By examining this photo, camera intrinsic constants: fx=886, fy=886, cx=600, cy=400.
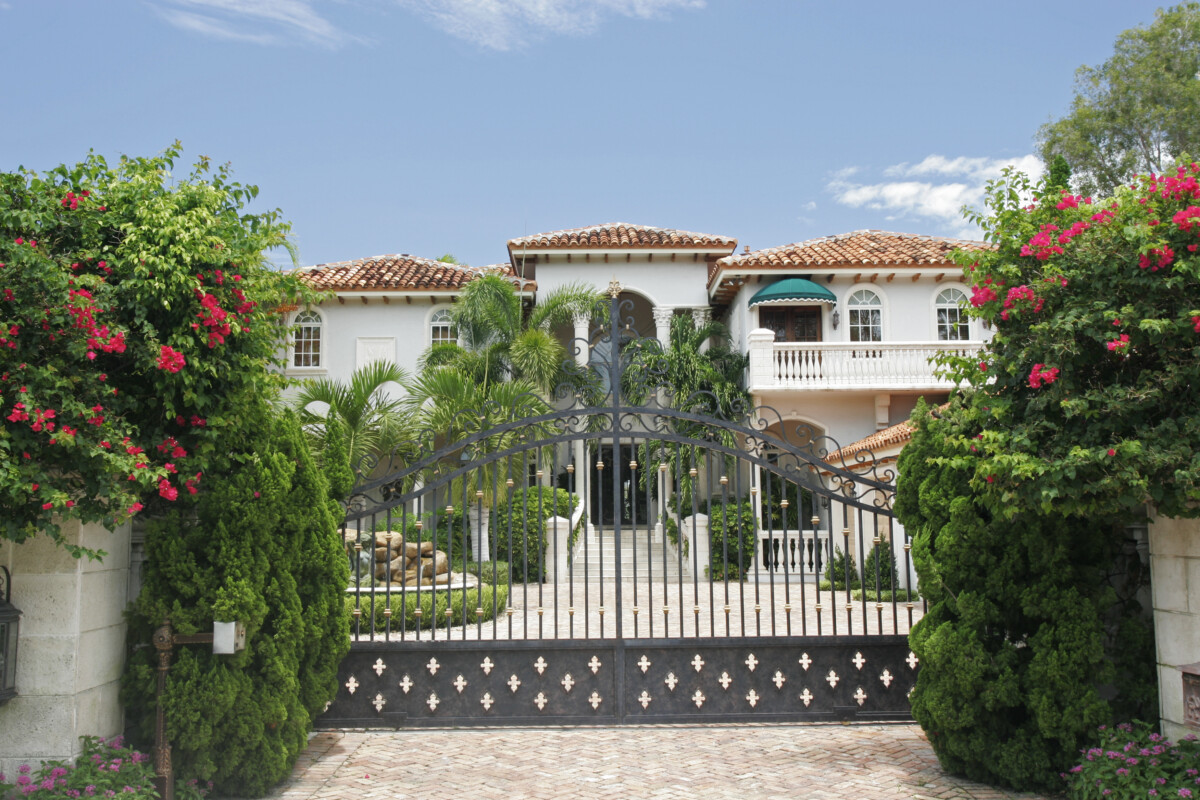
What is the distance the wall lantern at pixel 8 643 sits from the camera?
5094 millimetres

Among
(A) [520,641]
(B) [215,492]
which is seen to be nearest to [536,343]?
(A) [520,641]

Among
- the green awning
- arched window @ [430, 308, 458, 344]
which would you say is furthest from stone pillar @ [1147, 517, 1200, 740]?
arched window @ [430, 308, 458, 344]

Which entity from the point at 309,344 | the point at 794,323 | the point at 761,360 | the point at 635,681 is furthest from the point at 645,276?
the point at 635,681

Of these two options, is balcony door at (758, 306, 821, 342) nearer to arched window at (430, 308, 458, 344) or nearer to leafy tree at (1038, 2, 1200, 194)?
arched window at (430, 308, 458, 344)

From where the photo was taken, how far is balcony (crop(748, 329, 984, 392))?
20578 millimetres

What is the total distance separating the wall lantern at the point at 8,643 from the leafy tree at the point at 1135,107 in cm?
2850

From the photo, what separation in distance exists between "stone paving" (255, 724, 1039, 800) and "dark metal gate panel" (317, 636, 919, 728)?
16cm

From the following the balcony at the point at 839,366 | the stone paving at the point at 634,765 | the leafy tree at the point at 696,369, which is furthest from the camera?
the balcony at the point at 839,366

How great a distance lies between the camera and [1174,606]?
5.47 meters

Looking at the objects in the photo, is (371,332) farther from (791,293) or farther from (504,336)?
(791,293)

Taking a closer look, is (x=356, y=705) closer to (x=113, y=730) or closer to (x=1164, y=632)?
(x=113, y=730)

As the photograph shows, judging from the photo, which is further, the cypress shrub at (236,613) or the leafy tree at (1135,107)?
the leafy tree at (1135,107)

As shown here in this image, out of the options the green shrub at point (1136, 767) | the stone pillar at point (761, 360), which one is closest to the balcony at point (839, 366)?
the stone pillar at point (761, 360)

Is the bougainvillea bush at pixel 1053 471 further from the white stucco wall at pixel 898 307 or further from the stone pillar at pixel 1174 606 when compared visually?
the white stucco wall at pixel 898 307
